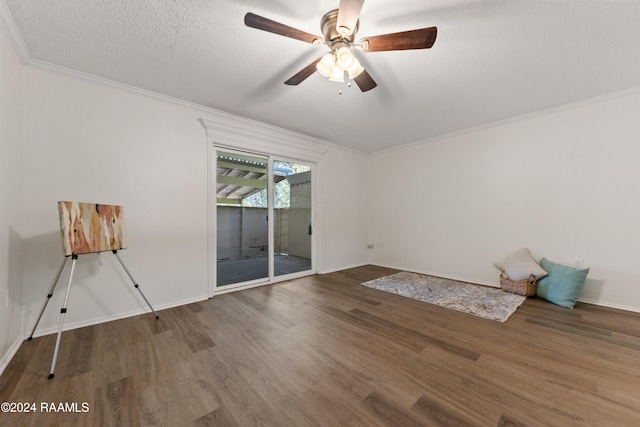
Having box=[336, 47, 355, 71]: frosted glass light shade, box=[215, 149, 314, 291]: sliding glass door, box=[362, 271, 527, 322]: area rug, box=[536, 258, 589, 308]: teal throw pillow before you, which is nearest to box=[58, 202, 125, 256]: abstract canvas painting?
box=[215, 149, 314, 291]: sliding glass door

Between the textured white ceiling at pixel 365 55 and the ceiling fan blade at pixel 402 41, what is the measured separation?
251mm

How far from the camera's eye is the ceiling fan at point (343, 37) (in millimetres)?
1428

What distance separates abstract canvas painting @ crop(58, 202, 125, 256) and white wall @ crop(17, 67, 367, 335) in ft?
1.25

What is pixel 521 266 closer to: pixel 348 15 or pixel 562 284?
pixel 562 284

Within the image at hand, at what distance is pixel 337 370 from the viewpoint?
167cm

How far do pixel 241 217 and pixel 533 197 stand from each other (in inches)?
177

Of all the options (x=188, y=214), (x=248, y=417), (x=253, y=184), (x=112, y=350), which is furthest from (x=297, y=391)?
(x=253, y=184)

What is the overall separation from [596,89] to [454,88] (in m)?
1.65

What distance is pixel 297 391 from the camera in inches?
57.8

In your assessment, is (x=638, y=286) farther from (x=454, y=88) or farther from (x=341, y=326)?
(x=341, y=326)

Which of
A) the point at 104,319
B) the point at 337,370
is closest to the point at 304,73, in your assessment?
the point at 337,370

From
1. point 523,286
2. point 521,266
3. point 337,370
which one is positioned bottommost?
point 337,370

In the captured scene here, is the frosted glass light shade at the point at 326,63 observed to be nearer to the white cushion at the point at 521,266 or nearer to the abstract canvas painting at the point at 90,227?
the abstract canvas painting at the point at 90,227

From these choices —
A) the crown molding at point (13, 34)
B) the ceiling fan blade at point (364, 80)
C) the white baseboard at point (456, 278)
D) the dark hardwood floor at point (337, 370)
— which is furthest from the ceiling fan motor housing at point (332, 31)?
the white baseboard at point (456, 278)
